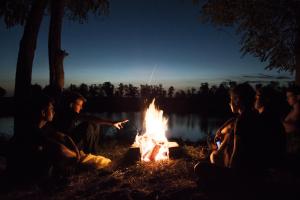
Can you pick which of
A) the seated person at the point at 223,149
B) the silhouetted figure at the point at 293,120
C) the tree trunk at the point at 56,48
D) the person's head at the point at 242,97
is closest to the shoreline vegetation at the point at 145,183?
the seated person at the point at 223,149

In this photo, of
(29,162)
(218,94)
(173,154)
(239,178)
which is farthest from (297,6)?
(218,94)

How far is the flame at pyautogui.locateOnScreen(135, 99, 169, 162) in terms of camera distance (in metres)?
7.36

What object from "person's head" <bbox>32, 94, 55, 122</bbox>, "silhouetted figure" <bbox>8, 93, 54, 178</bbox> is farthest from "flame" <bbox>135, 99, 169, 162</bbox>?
"person's head" <bbox>32, 94, 55, 122</bbox>

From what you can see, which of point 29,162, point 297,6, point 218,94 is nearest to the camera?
point 29,162

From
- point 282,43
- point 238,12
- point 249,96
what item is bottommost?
point 249,96

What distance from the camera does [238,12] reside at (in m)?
13.2

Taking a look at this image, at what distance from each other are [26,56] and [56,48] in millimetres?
994

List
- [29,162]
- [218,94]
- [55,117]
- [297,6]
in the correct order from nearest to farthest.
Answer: [29,162]
[55,117]
[297,6]
[218,94]

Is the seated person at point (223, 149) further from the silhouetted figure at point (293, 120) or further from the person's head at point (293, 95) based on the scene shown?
the person's head at point (293, 95)

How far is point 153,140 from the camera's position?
752 centimetres

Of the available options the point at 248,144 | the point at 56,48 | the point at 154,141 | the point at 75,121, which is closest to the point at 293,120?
the point at 154,141

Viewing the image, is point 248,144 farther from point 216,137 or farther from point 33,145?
point 33,145

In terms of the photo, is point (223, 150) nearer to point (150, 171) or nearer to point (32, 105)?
point (150, 171)

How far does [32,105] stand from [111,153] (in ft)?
10.4
